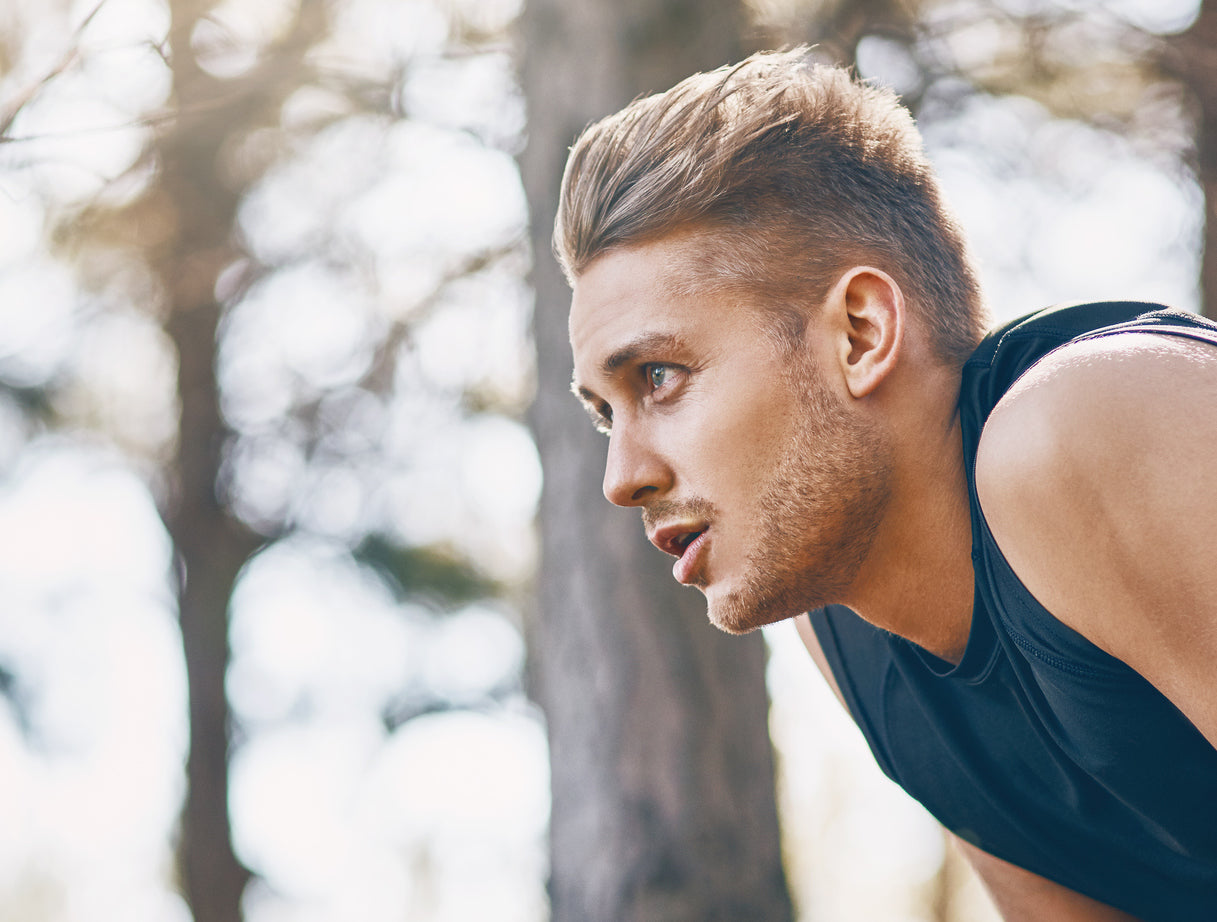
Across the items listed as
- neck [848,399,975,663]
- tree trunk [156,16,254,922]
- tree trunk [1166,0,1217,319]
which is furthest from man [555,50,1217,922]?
tree trunk [156,16,254,922]

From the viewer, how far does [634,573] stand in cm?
362

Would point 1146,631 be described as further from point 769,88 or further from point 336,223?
point 336,223

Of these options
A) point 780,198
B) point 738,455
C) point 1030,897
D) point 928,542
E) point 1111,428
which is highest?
point 1111,428

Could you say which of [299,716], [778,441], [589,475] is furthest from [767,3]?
[299,716]

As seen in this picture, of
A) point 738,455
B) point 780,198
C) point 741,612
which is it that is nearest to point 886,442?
point 738,455

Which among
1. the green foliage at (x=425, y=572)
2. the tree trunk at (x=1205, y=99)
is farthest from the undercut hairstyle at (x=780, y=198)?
the green foliage at (x=425, y=572)

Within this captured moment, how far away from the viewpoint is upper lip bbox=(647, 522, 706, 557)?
1.99 m

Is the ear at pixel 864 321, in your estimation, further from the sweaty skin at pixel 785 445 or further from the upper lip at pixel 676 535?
the upper lip at pixel 676 535

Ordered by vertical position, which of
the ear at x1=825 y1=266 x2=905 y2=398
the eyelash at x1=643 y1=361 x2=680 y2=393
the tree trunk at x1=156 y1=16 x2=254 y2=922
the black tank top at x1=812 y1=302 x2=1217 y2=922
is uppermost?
the ear at x1=825 y1=266 x2=905 y2=398

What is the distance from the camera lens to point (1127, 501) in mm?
1385

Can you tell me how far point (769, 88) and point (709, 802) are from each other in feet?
7.30

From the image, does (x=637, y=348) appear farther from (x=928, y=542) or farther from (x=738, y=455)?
(x=928, y=542)

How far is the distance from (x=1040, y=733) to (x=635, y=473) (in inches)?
33.1

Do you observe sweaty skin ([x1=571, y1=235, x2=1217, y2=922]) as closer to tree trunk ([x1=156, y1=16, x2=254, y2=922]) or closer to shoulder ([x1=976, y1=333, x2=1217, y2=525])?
shoulder ([x1=976, y1=333, x2=1217, y2=525])
